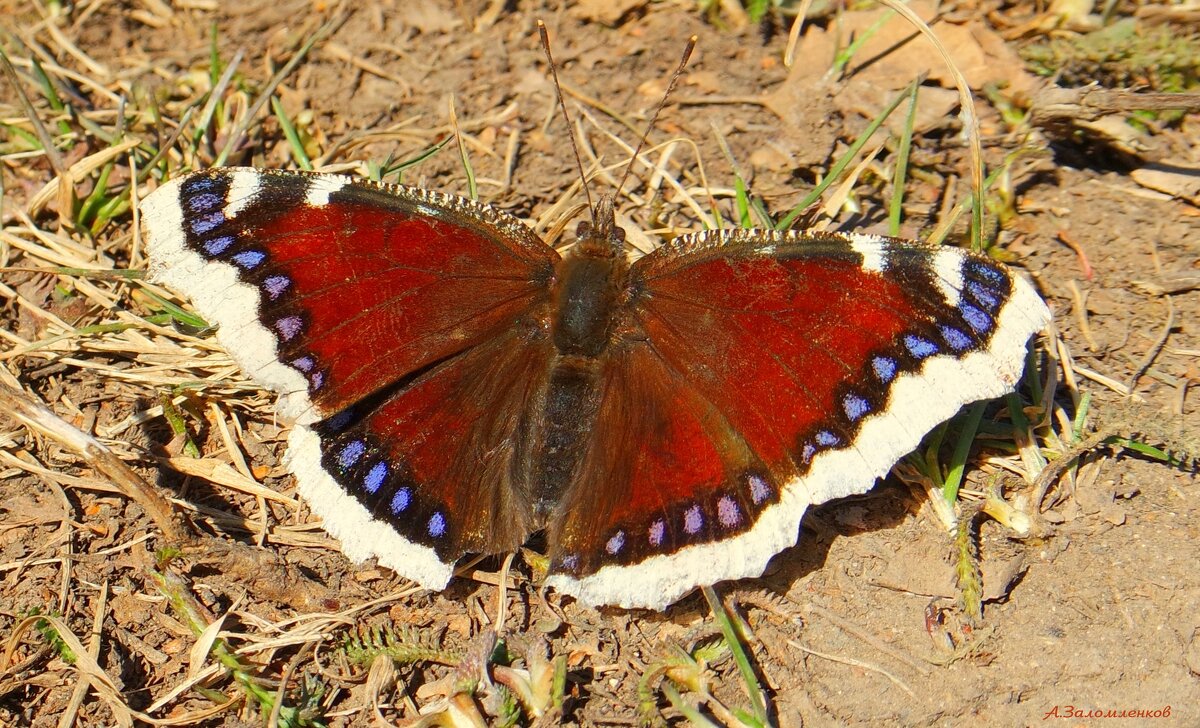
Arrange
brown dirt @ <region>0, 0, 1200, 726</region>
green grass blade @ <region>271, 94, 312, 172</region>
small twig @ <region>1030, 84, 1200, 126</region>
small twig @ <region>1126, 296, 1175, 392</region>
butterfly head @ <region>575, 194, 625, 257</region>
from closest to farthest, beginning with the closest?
brown dirt @ <region>0, 0, 1200, 726</region> → butterfly head @ <region>575, 194, 625, 257</region> → small twig @ <region>1126, 296, 1175, 392</region> → small twig @ <region>1030, 84, 1200, 126</region> → green grass blade @ <region>271, 94, 312, 172</region>

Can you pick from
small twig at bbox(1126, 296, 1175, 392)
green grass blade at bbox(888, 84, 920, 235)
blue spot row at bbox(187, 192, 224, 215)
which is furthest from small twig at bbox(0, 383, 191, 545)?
small twig at bbox(1126, 296, 1175, 392)

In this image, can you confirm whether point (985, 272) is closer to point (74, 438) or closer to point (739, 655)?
point (739, 655)

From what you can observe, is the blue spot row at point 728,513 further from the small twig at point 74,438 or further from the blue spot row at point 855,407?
the small twig at point 74,438

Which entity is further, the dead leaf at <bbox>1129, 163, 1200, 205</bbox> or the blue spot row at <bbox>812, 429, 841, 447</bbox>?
the dead leaf at <bbox>1129, 163, 1200, 205</bbox>

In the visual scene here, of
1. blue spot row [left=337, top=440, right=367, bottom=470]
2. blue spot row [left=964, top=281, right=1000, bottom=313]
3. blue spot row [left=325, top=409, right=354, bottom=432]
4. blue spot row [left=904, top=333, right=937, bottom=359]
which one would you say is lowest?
blue spot row [left=337, top=440, right=367, bottom=470]

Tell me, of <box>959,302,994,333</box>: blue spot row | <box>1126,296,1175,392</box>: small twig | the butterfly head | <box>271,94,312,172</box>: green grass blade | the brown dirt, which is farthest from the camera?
<box>271,94,312,172</box>: green grass blade

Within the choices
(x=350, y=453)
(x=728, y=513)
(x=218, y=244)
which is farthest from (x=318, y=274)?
(x=728, y=513)

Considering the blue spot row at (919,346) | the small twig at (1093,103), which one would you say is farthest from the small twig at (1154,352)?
the blue spot row at (919,346)

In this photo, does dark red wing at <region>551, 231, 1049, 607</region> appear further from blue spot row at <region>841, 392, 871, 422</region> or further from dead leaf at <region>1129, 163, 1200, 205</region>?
dead leaf at <region>1129, 163, 1200, 205</region>
